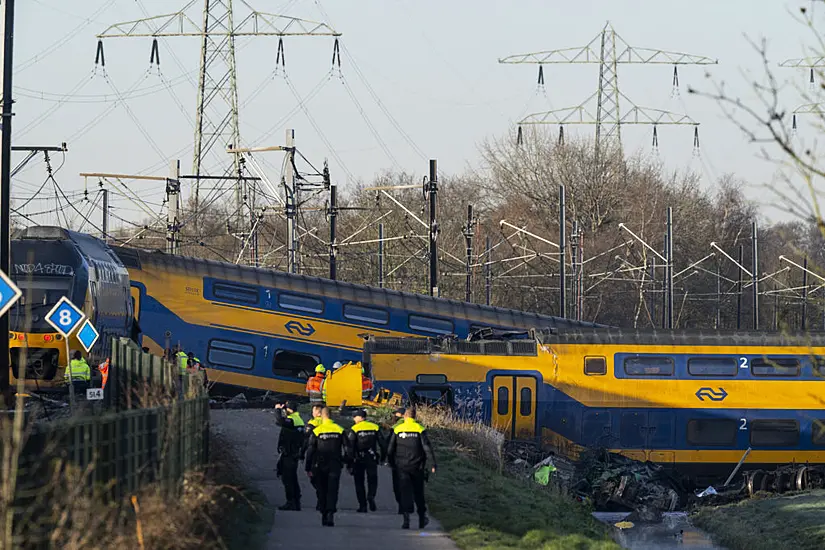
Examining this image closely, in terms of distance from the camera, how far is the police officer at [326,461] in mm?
17344

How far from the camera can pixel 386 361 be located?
3475cm

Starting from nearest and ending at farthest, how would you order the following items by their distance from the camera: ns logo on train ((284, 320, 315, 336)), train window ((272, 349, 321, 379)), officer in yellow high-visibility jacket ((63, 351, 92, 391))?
officer in yellow high-visibility jacket ((63, 351, 92, 391)), train window ((272, 349, 321, 379)), ns logo on train ((284, 320, 315, 336))

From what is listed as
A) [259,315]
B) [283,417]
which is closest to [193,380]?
[283,417]

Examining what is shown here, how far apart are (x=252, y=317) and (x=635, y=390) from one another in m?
10.5

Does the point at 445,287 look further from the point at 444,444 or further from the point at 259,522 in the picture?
the point at 259,522

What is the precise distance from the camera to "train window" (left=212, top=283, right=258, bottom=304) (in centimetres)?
3706

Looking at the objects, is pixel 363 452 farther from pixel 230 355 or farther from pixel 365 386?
pixel 230 355

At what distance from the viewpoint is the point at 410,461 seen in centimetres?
1769

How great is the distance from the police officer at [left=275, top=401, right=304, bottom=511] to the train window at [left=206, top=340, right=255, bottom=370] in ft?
55.5

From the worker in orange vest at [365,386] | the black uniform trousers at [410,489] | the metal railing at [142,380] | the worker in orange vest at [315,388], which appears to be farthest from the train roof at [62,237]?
the black uniform trousers at [410,489]

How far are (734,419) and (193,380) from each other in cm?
2046

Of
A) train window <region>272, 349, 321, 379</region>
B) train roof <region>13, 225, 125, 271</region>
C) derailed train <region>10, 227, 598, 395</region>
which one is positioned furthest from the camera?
train window <region>272, 349, 321, 379</region>

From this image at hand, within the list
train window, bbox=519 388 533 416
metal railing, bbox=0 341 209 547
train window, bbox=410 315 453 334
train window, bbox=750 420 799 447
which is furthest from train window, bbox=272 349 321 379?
metal railing, bbox=0 341 209 547

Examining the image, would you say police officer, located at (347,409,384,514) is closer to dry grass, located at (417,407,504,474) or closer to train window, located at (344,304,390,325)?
dry grass, located at (417,407,504,474)
